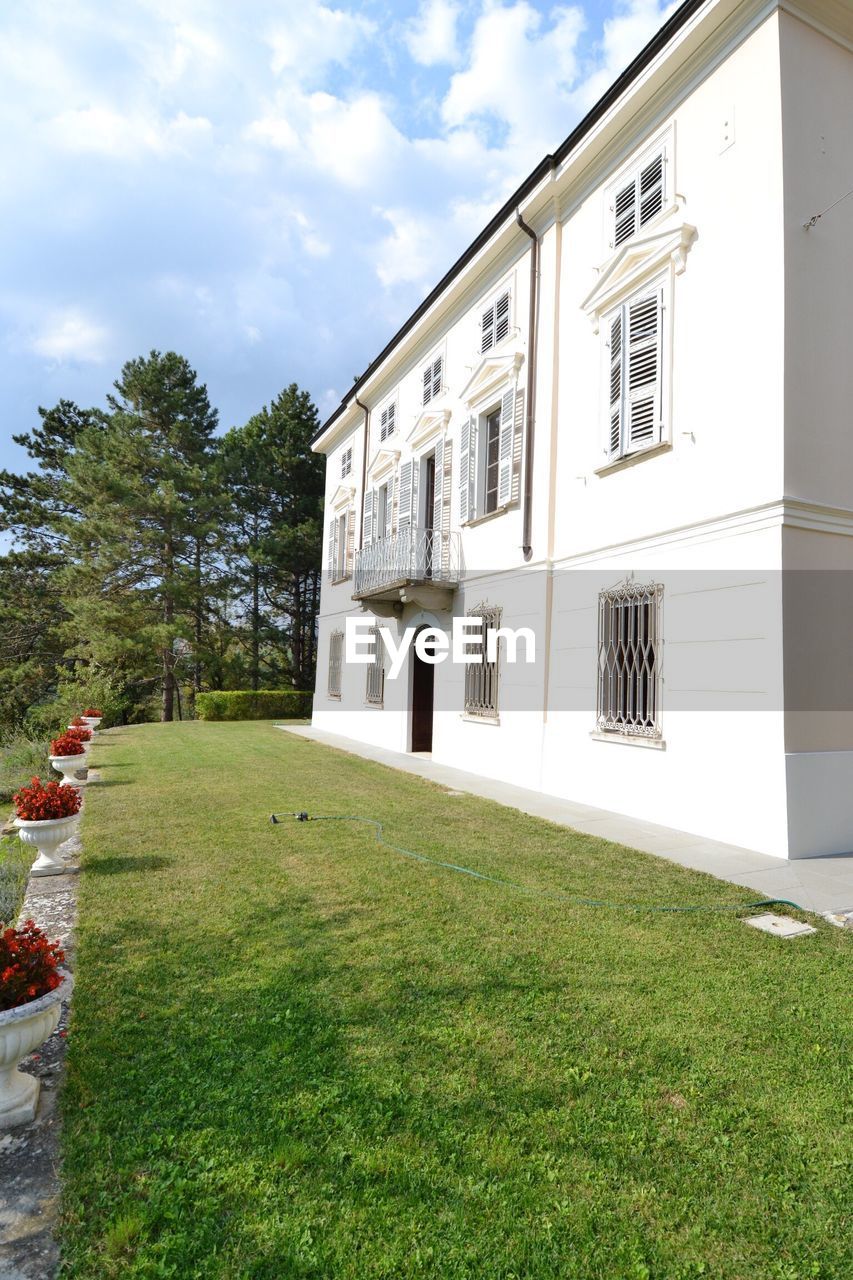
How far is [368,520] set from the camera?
56.1 feet

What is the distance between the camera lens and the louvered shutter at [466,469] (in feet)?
39.5

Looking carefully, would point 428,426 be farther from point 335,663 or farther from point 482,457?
point 335,663

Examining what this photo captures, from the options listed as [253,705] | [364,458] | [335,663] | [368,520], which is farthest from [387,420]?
[253,705]

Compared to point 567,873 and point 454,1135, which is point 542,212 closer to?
point 567,873

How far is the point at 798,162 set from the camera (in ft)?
22.0

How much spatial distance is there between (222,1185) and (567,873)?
3970 millimetres

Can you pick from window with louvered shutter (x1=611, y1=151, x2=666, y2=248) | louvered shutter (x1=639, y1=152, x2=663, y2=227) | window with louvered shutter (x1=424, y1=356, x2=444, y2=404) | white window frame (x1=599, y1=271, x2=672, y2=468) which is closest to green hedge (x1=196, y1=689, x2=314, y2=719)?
window with louvered shutter (x1=424, y1=356, x2=444, y2=404)

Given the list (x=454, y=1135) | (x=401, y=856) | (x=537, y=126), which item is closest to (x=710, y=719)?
(x=401, y=856)

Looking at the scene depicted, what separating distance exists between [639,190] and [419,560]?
6.56 metres

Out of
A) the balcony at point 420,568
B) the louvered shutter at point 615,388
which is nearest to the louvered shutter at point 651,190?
the louvered shutter at point 615,388

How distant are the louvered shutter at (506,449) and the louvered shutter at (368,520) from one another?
6.11m

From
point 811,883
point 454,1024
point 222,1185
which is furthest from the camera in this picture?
point 811,883

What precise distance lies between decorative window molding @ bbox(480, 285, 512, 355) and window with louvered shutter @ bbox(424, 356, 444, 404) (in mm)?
1740

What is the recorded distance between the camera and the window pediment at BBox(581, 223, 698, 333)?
762cm
